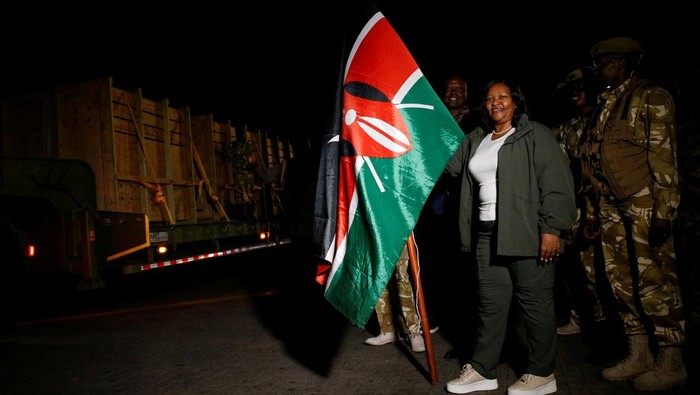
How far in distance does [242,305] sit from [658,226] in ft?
15.8

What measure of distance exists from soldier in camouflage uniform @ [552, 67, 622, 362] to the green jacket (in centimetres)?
106

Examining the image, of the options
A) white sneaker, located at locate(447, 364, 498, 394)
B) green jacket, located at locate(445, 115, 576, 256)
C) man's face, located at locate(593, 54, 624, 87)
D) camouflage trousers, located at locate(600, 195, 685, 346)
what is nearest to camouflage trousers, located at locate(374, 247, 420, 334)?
white sneaker, located at locate(447, 364, 498, 394)

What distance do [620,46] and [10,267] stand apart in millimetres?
6756

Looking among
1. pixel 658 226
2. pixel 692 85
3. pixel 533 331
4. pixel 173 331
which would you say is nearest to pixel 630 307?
pixel 658 226

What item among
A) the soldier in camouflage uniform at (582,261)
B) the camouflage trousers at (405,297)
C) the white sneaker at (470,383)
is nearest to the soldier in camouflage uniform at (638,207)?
the soldier in camouflage uniform at (582,261)

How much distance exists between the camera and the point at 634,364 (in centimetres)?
286

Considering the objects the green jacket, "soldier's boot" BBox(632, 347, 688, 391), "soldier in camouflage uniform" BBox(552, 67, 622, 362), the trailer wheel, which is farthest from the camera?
the trailer wheel

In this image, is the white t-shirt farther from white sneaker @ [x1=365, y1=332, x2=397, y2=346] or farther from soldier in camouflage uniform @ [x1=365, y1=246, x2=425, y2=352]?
white sneaker @ [x1=365, y1=332, x2=397, y2=346]

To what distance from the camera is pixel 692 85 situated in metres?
4.80

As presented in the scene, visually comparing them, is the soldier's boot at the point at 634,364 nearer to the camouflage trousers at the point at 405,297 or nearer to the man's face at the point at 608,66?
the camouflage trousers at the point at 405,297

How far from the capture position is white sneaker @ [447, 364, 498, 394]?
2736mm

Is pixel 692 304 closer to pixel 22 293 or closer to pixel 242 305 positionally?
pixel 242 305

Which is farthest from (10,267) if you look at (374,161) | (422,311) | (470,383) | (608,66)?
(608,66)

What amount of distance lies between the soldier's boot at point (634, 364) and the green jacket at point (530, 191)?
1.01 meters
